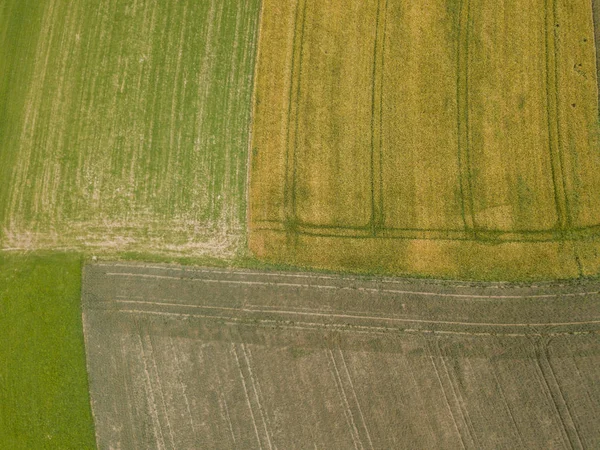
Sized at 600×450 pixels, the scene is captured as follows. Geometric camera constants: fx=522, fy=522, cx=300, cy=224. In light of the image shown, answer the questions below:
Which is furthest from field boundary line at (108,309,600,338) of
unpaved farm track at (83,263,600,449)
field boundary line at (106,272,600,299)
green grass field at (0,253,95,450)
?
green grass field at (0,253,95,450)

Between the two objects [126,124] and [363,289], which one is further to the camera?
[126,124]

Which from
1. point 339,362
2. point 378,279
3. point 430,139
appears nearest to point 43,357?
point 339,362

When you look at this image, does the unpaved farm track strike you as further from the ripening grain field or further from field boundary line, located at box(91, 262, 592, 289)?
the ripening grain field

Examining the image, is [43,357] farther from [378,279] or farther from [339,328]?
[378,279]

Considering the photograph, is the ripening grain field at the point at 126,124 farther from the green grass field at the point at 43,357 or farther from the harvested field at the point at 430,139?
the harvested field at the point at 430,139

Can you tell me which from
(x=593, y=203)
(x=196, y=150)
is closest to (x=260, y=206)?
(x=196, y=150)

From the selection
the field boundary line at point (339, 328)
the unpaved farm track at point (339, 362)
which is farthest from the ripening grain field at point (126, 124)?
the unpaved farm track at point (339, 362)

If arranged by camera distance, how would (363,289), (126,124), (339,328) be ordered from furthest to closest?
(126,124)
(363,289)
(339,328)
